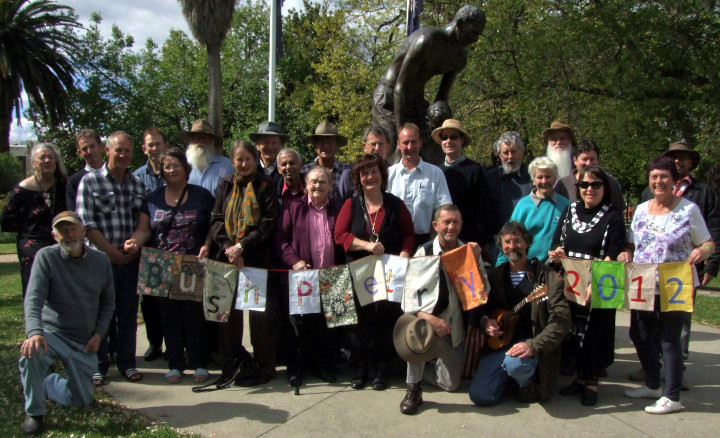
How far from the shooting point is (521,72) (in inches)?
740

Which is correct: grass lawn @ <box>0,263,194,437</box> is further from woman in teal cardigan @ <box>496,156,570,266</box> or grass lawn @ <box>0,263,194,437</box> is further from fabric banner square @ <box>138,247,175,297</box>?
woman in teal cardigan @ <box>496,156,570,266</box>

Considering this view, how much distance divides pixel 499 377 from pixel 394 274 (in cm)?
115

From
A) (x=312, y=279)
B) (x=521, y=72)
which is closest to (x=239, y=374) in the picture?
(x=312, y=279)

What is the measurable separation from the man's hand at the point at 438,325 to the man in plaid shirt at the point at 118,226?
2642mm

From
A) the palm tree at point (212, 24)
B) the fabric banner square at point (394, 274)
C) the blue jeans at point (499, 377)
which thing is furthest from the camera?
the palm tree at point (212, 24)

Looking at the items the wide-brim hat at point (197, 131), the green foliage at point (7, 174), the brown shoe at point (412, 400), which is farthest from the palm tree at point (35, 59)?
the brown shoe at point (412, 400)

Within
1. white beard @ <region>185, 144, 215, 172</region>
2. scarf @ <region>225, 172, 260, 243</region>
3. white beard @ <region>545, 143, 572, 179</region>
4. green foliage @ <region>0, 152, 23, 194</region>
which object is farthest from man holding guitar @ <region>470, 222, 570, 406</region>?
green foliage @ <region>0, 152, 23, 194</region>

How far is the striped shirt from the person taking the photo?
5.08 m

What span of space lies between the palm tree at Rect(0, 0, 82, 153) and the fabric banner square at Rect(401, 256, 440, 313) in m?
26.9

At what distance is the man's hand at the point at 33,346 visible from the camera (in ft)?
12.5

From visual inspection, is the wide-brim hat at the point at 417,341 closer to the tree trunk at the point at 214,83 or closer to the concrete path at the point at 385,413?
the concrete path at the point at 385,413

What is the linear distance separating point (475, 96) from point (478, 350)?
1672cm

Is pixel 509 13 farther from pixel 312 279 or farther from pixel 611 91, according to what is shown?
pixel 312 279

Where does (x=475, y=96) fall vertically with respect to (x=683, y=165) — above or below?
above
